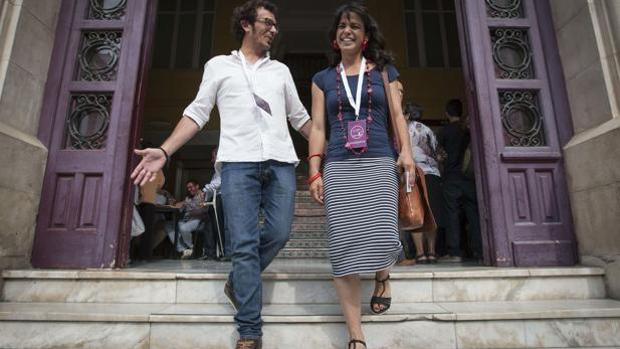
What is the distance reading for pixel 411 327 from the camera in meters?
2.55

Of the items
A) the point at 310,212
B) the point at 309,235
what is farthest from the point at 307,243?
the point at 310,212

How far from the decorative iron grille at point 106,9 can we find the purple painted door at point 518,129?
138 inches

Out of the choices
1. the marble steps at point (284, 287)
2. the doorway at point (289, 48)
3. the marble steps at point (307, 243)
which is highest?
the doorway at point (289, 48)

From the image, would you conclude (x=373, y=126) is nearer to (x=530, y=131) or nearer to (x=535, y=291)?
(x=535, y=291)

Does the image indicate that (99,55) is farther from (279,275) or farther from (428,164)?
(428,164)

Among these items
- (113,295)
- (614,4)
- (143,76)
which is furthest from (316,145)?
(614,4)

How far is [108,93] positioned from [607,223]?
448 cm

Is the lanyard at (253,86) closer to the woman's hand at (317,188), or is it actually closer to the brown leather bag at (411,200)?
the woman's hand at (317,188)

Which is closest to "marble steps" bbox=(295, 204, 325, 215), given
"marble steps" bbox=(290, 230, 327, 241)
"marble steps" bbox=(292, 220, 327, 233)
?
"marble steps" bbox=(292, 220, 327, 233)

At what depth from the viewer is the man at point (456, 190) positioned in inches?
190

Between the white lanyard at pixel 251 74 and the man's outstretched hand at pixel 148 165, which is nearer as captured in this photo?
the man's outstretched hand at pixel 148 165

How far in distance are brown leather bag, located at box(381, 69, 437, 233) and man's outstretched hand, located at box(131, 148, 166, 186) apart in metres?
1.41

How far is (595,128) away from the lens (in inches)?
136

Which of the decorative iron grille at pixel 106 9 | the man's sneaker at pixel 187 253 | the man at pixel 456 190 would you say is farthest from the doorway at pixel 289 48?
the decorative iron grille at pixel 106 9
